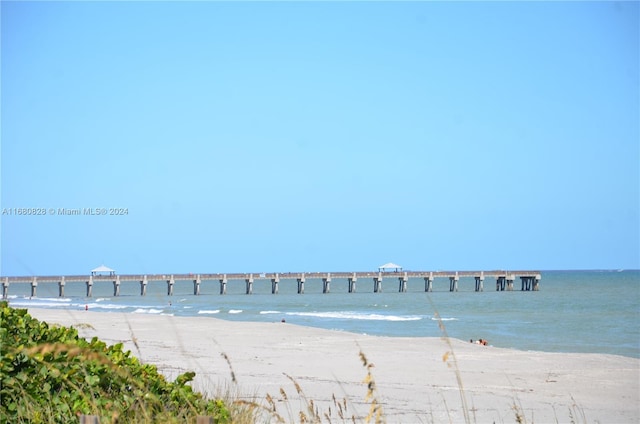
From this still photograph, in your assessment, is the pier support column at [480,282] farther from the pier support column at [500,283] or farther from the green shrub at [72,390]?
the green shrub at [72,390]

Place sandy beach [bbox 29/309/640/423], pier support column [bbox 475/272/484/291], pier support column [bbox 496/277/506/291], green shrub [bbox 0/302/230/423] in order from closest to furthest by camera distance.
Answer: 1. green shrub [bbox 0/302/230/423]
2. sandy beach [bbox 29/309/640/423]
3. pier support column [bbox 475/272/484/291]
4. pier support column [bbox 496/277/506/291]

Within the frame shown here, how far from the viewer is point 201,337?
26.0m

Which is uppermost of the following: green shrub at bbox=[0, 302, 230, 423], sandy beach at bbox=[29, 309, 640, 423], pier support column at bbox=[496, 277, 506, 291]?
green shrub at bbox=[0, 302, 230, 423]

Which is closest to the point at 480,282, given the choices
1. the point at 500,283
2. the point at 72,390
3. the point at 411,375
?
the point at 500,283

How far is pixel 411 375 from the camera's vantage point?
15969 millimetres

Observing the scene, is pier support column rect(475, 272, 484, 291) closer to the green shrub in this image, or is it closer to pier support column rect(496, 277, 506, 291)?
pier support column rect(496, 277, 506, 291)

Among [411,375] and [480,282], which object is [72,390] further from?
[480,282]

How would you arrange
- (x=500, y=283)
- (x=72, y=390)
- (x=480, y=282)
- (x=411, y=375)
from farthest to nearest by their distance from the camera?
1. (x=500, y=283)
2. (x=480, y=282)
3. (x=411, y=375)
4. (x=72, y=390)

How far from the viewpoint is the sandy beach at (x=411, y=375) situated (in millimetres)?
11016

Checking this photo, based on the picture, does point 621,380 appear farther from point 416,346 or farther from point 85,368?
point 85,368

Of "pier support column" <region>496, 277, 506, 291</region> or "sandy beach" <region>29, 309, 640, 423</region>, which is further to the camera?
"pier support column" <region>496, 277, 506, 291</region>

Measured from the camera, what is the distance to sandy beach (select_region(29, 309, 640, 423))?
1102 centimetres

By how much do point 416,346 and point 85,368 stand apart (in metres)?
19.9

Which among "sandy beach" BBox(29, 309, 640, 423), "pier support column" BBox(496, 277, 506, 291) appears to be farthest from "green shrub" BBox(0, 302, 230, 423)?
"pier support column" BBox(496, 277, 506, 291)
